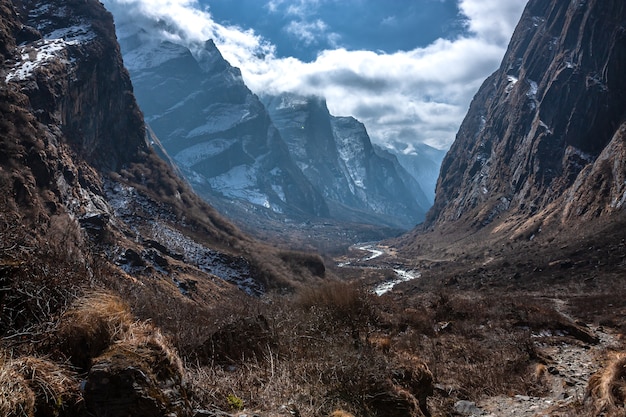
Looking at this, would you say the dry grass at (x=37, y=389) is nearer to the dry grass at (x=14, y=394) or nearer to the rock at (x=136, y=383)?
the dry grass at (x=14, y=394)

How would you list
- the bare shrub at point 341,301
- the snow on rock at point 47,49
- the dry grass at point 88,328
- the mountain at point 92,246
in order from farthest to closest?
the snow on rock at point 47,49 → the bare shrub at point 341,301 → the dry grass at point 88,328 → the mountain at point 92,246

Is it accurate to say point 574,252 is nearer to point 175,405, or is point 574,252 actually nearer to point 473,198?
point 175,405

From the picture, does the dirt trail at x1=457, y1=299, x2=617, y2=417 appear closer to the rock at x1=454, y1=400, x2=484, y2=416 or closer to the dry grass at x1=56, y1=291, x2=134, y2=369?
the rock at x1=454, y1=400, x2=484, y2=416

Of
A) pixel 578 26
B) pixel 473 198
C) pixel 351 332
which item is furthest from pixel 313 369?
pixel 473 198

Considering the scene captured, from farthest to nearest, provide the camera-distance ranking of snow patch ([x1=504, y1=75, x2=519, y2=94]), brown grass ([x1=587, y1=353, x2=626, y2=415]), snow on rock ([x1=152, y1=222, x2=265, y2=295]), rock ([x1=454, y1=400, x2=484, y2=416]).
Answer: snow patch ([x1=504, y1=75, x2=519, y2=94])
snow on rock ([x1=152, y1=222, x2=265, y2=295])
rock ([x1=454, y1=400, x2=484, y2=416])
brown grass ([x1=587, y1=353, x2=626, y2=415])

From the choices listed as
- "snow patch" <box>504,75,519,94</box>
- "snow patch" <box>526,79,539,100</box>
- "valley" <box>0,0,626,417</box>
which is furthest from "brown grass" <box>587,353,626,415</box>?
"snow patch" <box>504,75,519,94</box>

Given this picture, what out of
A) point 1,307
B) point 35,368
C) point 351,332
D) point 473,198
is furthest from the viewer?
point 473,198

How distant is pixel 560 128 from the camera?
406ft

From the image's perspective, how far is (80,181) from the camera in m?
65.6

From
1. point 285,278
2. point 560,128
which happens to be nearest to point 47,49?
point 285,278

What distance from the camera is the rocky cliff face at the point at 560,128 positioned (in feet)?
307

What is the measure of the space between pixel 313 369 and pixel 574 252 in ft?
221

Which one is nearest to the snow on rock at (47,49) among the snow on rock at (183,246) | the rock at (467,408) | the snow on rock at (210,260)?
the snow on rock at (183,246)

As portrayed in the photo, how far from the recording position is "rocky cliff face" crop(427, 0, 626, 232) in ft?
307
